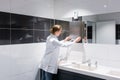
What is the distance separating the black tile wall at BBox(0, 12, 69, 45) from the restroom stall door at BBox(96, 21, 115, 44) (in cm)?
72

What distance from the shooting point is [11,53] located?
2463 millimetres

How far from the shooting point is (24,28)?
267cm

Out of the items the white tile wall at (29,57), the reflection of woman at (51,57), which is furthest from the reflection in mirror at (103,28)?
the reflection of woman at (51,57)

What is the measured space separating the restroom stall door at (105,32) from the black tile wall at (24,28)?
0.72 meters

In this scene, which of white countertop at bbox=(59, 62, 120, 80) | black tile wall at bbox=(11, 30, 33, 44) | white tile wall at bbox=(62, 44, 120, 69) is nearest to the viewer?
white countertop at bbox=(59, 62, 120, 80)

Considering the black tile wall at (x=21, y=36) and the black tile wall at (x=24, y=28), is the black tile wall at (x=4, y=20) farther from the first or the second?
the black tile wall at (x=21, y=36)

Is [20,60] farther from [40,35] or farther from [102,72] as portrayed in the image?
[102,72]

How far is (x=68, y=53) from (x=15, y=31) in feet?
3.72

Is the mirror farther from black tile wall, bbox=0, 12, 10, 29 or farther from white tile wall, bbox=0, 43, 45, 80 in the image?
black tile wall, bbox=0, 12, 10, 29

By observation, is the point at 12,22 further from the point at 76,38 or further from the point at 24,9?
the point at 76,38

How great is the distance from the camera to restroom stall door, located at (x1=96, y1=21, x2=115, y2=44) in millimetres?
2410

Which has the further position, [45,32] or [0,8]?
[45,32]

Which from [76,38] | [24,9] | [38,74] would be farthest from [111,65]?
[24,9]

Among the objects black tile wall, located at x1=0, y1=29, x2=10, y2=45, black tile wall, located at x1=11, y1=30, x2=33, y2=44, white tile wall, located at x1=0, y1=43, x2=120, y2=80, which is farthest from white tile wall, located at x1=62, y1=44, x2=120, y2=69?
black tile wall, located at x1=0, y1=29, x2=10, y2=45
